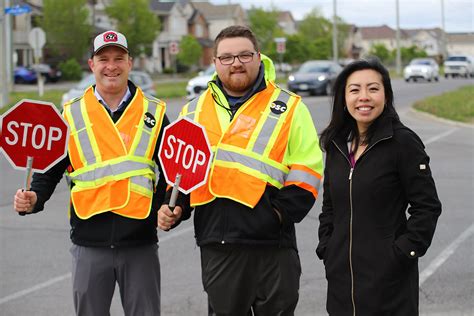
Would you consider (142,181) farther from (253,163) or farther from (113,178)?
(253,163)

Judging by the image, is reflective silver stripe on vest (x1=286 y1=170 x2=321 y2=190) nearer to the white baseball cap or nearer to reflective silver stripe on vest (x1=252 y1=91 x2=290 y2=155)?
reflective silver stripe on vest (x1=252 y1=91 x2=290 y2=155)

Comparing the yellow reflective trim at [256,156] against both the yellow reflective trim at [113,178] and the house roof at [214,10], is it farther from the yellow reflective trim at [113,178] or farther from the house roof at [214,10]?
the house roof at [214,10]

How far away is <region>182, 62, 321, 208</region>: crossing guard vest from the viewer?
174 inches

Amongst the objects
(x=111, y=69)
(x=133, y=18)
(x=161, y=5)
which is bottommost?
(x=111, y=69)

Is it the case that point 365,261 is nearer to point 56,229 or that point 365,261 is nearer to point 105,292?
point 105,292

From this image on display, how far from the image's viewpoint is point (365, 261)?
4172 millimetres

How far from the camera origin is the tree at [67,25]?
6519 cm

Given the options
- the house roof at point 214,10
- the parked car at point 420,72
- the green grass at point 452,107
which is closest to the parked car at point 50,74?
the parked car at point 420,72

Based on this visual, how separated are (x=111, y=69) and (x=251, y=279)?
4.51 ft

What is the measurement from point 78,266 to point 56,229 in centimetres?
542

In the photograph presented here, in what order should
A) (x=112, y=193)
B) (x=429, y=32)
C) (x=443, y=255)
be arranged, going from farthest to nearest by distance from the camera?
(x=429, y=32)
(x=443, y=255)
(x=112, y=193)

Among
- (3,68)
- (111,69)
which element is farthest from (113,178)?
(3,68)

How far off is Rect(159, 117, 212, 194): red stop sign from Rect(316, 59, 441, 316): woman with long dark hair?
2.05 ft

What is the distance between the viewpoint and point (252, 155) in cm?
446
